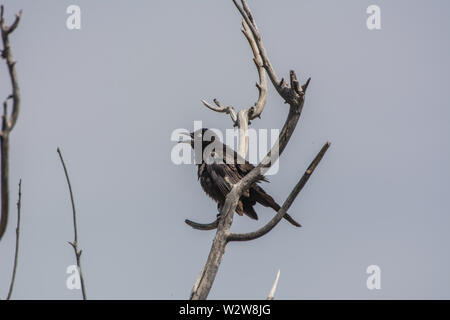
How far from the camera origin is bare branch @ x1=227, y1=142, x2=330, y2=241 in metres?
4.12

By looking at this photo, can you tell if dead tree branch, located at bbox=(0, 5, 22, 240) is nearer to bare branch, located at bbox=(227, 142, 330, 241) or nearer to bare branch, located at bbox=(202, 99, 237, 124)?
bare branch, located at bbox=(227, 142, 330, 241)

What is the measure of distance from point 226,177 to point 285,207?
2.85 m

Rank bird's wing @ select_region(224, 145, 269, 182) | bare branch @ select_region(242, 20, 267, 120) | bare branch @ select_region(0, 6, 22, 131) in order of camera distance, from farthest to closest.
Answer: bird's wing @ select_region(224, 145, 269, 182) < bare branch @ select_region(242, 20, 267, 120) < bare branch @ select_region(0, 6, 22, 131)

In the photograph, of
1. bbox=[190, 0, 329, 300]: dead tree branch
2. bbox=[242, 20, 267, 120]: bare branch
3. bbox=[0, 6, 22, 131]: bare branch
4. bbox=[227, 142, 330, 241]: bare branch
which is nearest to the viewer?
bbox=[0, 6, 22, 131]: bare branch

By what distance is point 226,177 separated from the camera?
7.11m

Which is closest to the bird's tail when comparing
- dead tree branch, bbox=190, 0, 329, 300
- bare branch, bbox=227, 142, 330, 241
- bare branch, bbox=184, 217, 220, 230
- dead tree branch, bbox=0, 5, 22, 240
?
bare branch, bbox=184, 217, 220, 230

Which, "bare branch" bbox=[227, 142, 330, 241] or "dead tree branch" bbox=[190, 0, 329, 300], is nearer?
"bare branch" bbox=[227, 142, 330, 241]

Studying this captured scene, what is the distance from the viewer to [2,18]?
2283 mm

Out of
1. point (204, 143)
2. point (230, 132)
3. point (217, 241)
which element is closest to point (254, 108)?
point (230, 132)

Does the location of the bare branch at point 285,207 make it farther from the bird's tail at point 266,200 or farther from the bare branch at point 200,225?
the bird's tail at point 266,200

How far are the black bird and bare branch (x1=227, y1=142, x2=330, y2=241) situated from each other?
2388 mm

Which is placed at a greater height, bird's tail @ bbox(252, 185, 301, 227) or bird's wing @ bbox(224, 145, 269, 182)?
bird's wing @ bbox(224, 145, 269, 182)
